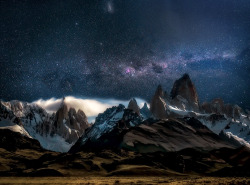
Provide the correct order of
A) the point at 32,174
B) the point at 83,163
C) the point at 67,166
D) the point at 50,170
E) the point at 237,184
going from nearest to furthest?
the point at 237,184
the point at 32,174
the point at 50,170
the point at 67,166
the point at 83,163

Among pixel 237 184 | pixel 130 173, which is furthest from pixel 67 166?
pixel 237 184

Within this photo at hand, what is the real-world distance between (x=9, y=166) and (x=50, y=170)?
196ft

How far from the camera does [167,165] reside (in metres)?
191

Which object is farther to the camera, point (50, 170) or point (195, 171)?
point (195, 171)

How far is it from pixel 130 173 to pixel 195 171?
53.6 metres

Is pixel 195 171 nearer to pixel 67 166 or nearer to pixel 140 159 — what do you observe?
pixel 140 159

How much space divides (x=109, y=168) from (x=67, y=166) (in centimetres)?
2673

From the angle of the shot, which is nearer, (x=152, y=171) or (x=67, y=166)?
(x=152, y=171)

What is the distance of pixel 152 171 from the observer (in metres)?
154

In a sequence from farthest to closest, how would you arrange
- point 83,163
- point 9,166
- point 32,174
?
point 9,166, point 83,163, point 32,174

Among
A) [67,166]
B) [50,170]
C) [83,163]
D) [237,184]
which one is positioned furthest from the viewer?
[83,163]

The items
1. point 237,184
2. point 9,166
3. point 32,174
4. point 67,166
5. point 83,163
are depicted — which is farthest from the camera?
point 9,166

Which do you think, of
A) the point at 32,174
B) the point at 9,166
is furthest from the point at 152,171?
the point at 9,166

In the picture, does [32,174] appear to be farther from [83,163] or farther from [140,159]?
[140,159]
